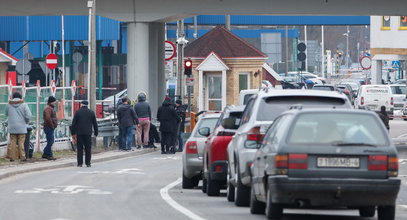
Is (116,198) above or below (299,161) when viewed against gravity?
below

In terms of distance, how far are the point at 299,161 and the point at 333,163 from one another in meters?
0.39

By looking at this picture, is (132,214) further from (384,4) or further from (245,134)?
(384,4)

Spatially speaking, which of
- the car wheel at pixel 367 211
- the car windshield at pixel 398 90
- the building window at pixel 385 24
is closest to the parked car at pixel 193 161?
the car wheel at pixel 367 211

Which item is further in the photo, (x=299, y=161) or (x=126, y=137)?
(x=126, y=137)

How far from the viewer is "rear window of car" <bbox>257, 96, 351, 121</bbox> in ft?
51.6

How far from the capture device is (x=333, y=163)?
13.1 m

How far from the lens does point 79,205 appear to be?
56.3 feet

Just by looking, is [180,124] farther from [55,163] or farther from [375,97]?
[375,97]

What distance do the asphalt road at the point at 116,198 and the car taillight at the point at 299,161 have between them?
5.36 feet

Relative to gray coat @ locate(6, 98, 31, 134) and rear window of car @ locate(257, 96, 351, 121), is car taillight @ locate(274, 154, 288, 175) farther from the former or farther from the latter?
gray coat @ locate(6, 98, 31, 134)

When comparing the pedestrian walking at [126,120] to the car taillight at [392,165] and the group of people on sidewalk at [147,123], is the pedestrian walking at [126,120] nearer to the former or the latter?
the group of people on sidewalk at [147,123]

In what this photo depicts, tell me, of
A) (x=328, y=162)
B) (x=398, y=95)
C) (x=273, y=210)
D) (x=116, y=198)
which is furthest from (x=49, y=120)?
(x=398, y=95)

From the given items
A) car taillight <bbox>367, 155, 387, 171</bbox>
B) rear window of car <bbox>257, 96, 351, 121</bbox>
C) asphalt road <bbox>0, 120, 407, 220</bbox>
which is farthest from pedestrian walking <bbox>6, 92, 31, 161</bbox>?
car taillight <bbox>367, 155, 387, 171</bbox>

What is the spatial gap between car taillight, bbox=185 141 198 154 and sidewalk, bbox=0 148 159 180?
473 centimetres
